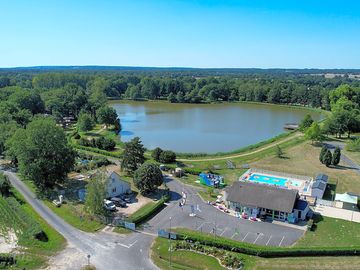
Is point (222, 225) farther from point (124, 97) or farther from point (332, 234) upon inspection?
point (124, 97)

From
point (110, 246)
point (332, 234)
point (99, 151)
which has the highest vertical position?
point (99, 151)

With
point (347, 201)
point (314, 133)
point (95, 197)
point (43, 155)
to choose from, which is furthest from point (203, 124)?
point (95, 197)

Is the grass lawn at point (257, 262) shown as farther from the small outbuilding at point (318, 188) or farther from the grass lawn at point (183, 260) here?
the small outbuilding at point (318, 188)

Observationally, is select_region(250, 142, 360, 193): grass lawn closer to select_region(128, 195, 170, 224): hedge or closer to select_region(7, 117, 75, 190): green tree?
select_region(128, 195, 170, 224): hedge

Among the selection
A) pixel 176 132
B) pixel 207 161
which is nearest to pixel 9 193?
pixel 207 161

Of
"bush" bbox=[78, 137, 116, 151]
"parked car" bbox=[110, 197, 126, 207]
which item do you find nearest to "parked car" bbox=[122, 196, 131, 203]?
"parked car" bbox=[110, 197, 126, 207]

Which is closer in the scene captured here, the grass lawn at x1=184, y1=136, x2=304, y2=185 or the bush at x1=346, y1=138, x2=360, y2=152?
the grass lawn at x1=184, y1=136, x2=304, y2=185
